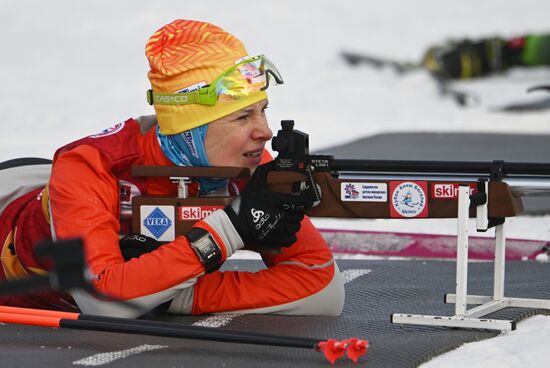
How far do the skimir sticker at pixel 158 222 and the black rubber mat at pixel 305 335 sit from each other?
297 mm

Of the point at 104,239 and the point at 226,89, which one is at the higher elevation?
the point at 226,89

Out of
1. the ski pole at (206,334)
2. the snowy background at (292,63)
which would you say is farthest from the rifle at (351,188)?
the snowy background at (292,63)

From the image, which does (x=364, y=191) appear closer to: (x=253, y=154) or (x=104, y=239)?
(x=253, y=154)

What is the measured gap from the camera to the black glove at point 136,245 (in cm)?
378

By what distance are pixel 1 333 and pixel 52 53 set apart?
387 inches

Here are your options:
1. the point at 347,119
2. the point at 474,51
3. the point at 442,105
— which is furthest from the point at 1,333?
the point at 474,51

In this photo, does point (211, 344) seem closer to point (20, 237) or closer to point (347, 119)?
point (20, 237)

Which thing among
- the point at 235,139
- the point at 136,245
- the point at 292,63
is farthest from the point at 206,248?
the point at 292,63

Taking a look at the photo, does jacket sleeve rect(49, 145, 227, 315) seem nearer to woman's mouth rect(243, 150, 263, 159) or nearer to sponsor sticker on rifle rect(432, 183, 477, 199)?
woman's mouth rect(243, 150, 263, 159)

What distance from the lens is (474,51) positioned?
47.2 feet

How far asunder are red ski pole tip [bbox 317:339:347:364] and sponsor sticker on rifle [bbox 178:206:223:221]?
2.38ft

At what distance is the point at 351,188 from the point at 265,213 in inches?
11.9

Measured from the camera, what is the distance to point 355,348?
318cm

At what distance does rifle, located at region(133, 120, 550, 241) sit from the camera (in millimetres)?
3678
